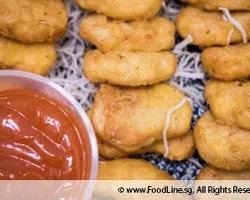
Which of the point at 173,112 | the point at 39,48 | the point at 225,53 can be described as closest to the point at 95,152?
the point at 173,112

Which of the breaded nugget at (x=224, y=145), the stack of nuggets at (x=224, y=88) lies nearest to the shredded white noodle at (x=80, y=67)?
the stack of nuggets at (x=224, y=88)

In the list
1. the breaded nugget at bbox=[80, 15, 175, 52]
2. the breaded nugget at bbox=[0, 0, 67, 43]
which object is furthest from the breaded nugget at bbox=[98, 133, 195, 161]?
the breaded nugget at bbox=[0, 0, 67, 43]

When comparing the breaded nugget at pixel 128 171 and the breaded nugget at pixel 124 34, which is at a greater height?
the breaded nugget at pixel 124 34

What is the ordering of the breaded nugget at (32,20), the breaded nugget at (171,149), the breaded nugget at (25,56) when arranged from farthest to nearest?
the breaded nugget at (171,149) < the breaded nugget at (25,56) < the breaded nugget at (32,20)

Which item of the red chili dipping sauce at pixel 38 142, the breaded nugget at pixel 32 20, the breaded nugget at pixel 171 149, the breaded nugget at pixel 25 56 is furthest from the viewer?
the breaded nugget at pixel 171 149

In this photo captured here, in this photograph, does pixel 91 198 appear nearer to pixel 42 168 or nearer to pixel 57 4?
pixel 42 168

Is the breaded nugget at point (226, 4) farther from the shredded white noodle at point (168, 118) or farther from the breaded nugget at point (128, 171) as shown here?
the breaded nugget at point (128, 171)
